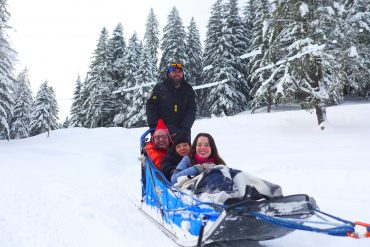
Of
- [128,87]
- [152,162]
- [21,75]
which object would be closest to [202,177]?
[152,162]

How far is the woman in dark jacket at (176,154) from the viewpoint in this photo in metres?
4.74

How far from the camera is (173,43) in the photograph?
33.9 meters

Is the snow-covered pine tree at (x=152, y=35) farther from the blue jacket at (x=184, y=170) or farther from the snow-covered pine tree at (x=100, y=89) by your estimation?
the blue jacket at (x=184, y=170)

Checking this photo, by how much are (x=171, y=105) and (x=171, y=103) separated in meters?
0.03

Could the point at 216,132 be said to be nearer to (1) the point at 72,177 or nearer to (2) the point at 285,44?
(2) the point at 285,44

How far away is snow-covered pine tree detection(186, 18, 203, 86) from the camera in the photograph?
3619 cm

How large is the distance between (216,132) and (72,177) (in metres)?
10.1

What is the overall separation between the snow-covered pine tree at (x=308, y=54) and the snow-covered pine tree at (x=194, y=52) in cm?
2061

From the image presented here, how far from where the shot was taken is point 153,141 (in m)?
5.54

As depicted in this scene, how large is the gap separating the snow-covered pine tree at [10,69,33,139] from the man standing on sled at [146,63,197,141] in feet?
135

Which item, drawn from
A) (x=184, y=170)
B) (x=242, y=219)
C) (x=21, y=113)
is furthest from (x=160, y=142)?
(x=21, y=113)

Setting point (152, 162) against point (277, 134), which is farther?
point (277, 134)

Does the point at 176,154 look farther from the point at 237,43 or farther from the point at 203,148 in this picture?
the point at 237,43

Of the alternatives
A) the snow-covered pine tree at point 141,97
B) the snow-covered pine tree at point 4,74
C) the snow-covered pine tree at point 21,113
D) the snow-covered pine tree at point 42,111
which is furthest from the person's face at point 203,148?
the snow-covered pine tree at point 21,113
